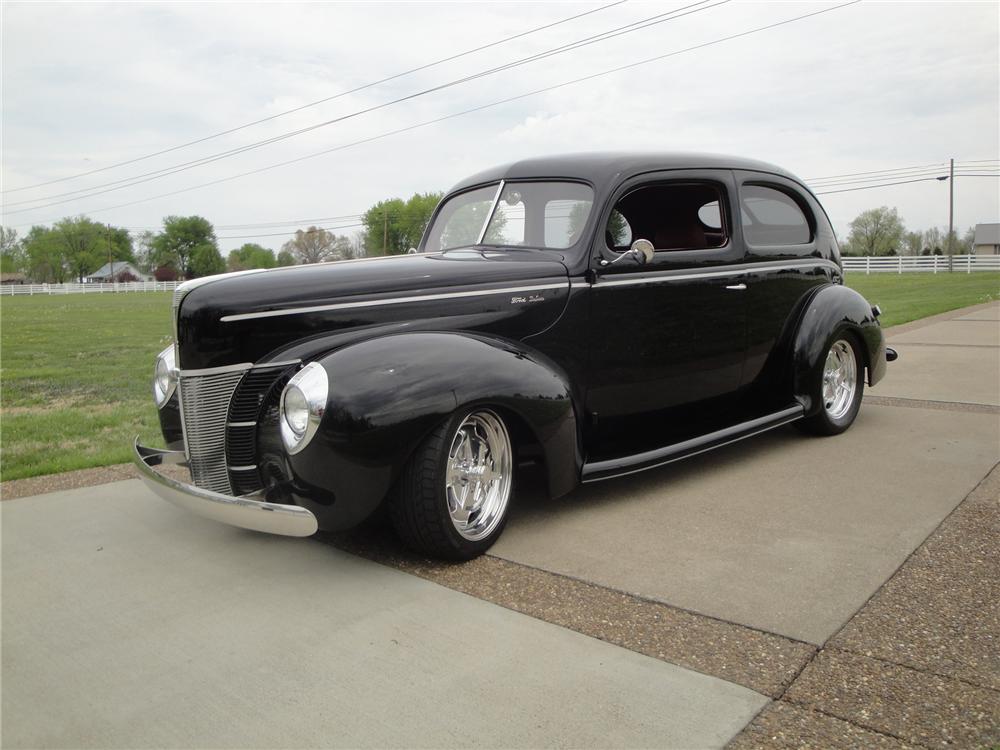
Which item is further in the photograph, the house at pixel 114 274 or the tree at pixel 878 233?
the house at pixel 114 274

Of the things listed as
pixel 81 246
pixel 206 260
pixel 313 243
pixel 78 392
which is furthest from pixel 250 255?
pixel 78 392

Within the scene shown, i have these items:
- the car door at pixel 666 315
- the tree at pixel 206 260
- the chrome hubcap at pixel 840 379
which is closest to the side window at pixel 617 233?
the car door at pixel 666 315

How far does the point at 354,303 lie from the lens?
149 inches

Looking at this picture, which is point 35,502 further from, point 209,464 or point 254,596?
point 254,596

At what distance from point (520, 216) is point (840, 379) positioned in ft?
9.44

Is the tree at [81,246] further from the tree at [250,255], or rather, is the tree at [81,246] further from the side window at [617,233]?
the side window at [617,233]

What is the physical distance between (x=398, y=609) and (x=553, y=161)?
2.84 meters

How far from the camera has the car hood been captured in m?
3.58

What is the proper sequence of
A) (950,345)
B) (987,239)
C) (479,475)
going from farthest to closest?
(987,239)
(950,345)
(479,475)

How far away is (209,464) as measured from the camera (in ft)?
12.1

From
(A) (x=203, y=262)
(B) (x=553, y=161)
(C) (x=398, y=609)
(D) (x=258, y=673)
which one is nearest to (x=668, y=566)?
(C) (x=398, y=609)

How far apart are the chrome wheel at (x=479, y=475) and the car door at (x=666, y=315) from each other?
0.71 m

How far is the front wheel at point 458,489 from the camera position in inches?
136

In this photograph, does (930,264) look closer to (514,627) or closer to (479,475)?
(479,475)
